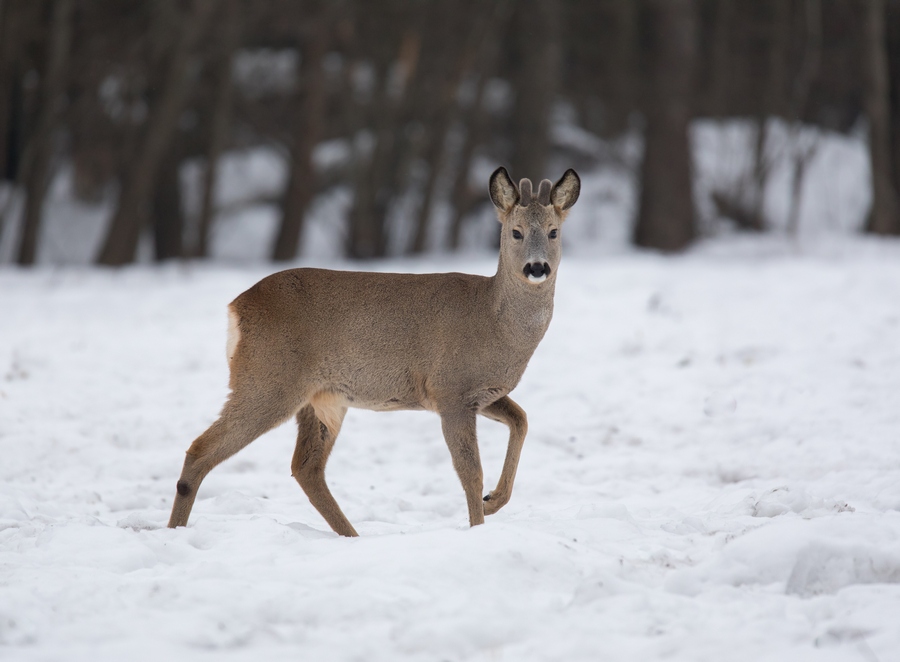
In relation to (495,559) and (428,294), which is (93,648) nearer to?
(495,559)

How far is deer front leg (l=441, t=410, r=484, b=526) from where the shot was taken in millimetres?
5160

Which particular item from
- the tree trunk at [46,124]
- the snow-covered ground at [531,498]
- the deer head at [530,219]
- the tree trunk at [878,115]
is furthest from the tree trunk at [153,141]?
the deer head at [530,219]

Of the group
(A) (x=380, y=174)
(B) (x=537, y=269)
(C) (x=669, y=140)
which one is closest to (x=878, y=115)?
(C) (x=669, y=140)

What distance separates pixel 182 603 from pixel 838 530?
8.21ft

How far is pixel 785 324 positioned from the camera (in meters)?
9.61

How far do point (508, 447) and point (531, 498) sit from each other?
2.53 feet

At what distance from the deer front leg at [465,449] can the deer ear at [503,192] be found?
1.13 m

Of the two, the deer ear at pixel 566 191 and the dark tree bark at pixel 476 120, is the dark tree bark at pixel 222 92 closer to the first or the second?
the dark tree bark at pixel 476 120

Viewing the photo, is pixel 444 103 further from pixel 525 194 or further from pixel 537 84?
pixel 525 194

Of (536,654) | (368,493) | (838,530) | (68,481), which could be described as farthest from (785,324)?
(536,654)

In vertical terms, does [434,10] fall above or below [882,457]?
above

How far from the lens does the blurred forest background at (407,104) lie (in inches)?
634

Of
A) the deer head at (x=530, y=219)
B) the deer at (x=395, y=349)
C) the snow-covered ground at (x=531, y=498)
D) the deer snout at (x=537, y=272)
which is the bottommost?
the snow-covered ground at (x=531, y=498)

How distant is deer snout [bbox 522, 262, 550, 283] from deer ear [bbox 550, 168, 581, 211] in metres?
0.52
